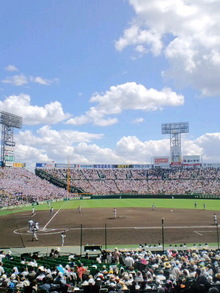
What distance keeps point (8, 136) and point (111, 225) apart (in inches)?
2693

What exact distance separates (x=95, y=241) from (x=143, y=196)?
58.2m

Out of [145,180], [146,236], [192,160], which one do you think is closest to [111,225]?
[146,236]

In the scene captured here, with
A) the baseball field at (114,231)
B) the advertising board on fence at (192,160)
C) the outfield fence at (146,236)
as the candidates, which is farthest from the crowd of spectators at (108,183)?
the outfield fence at (146,236)

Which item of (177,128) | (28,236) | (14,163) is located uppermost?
(177,128)

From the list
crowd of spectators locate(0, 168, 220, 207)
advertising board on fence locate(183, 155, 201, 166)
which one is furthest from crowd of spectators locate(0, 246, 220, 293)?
advertising board on fence locate(183, 155, 201, 166)

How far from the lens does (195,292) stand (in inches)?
279

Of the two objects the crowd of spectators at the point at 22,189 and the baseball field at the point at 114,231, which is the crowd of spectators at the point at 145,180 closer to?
the crowd of spectators at the point at 22,189

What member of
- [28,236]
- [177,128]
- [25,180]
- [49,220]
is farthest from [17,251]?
[177,128]

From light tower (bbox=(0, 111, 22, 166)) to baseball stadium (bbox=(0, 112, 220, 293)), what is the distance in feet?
1.05

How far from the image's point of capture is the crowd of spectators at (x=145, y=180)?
91281 millimetres

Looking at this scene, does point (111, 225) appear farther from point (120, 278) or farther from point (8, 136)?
→ point (8, 136)

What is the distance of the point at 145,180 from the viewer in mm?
105375

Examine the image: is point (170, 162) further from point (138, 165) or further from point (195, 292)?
point (195, 292)

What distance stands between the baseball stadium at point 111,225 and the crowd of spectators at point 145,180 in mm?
324
